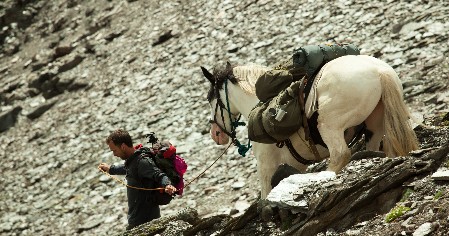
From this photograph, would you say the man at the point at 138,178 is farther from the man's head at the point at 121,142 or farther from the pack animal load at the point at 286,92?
the pack animal load at the point at 286,92

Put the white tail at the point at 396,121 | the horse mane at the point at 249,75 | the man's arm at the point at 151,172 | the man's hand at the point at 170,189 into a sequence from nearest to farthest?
the white tail at the point at 396,121 → the man's hand at the point at 170,189 → the man's arm at the point at 151,172 → the horse mane at the point at 249,75

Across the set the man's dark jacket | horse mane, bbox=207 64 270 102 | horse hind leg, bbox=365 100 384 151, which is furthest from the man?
horse hind leg, bbox=365 100 384 151

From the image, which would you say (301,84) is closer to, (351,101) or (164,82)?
(351,101)

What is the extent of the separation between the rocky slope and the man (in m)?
4.39

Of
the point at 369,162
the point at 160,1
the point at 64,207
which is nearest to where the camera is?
the point at 369,162

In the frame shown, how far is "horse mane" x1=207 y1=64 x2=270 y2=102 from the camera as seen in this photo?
402 inches

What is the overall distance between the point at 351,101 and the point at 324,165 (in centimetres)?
229

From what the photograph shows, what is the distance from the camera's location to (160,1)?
1054 inches

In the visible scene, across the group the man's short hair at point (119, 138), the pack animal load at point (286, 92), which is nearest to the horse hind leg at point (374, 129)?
the pack animal load at point (286, 92)

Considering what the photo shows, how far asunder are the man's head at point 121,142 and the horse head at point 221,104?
1.29m

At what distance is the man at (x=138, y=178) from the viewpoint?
9945 millimetres

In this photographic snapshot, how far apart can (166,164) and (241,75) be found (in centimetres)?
143

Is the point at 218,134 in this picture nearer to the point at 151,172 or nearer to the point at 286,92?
the point at 151,172

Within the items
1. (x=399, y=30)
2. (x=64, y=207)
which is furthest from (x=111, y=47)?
(x=399, y=30)
